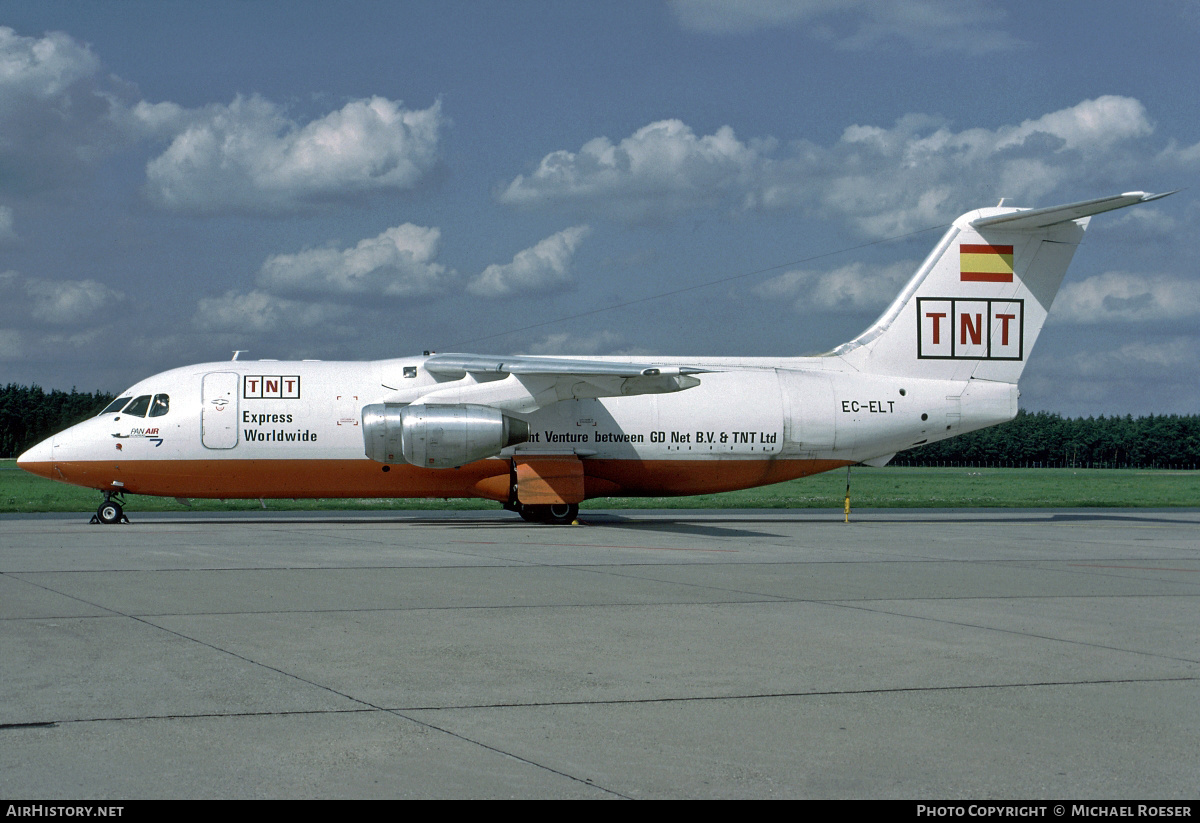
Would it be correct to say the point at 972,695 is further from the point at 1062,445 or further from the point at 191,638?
the point at 1062,445

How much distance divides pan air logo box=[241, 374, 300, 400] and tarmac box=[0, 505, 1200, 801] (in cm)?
791

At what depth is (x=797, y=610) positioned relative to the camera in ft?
37.7

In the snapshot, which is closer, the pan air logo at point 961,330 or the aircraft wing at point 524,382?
the aircraft wing at point 524,382

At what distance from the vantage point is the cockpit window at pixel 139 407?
2434cm

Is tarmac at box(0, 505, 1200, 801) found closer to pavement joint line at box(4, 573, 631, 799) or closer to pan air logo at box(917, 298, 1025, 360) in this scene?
pavement joint line at box(4, 573, 631, 799)

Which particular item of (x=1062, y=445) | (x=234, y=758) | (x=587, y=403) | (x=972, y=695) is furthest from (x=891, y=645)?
(x=1062, y=445)

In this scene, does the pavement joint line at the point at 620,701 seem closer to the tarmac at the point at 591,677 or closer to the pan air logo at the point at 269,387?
the tarmac at the point at 591,677

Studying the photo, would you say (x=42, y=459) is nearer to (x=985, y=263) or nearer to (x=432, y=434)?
(x=432, y=434)

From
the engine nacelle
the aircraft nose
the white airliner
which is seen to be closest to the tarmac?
the engine nacelle

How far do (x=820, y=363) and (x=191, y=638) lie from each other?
19680 mm

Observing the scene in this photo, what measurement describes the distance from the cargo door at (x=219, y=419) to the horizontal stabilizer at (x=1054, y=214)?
56.4ft

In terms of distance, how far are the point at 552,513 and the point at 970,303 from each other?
1095cm

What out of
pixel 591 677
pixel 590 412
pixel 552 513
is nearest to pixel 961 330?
pixel 590 412

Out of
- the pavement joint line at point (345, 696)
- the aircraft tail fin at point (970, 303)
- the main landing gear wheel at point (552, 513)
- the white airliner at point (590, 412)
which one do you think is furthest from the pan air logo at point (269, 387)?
the pavement joint line at point (345, 696)
